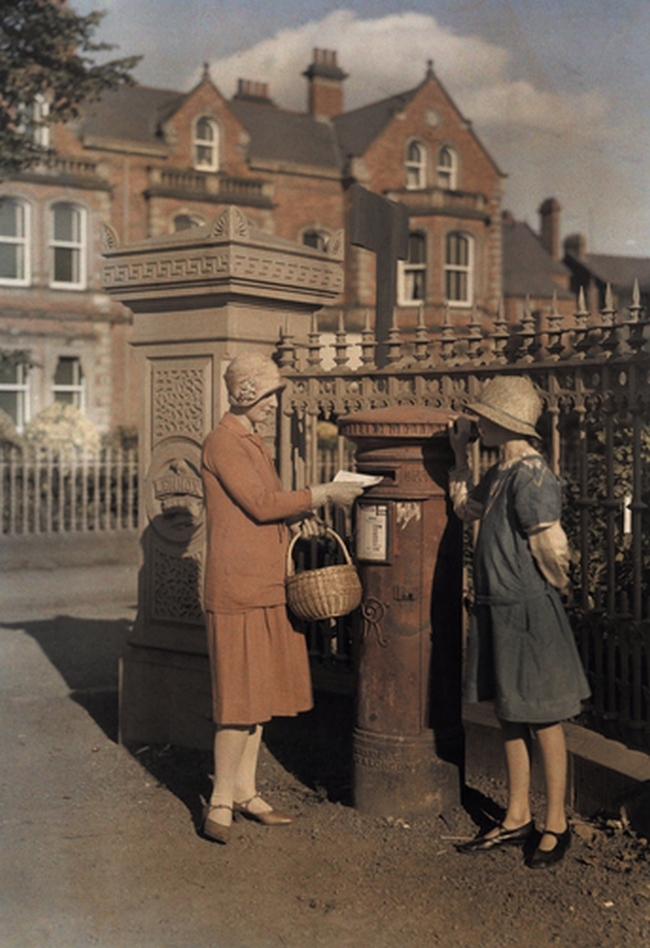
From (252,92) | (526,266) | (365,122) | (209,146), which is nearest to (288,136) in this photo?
(365,122)

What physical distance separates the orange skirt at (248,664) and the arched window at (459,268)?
95.0ft

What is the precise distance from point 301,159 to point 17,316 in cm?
987

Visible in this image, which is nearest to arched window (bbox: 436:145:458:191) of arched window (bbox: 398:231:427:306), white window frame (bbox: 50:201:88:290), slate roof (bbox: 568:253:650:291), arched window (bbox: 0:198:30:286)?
arched window (bbox: 398:231:427:306)

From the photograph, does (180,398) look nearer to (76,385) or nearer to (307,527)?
(307,527)

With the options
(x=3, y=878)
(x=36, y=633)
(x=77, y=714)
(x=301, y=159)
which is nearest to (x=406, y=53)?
Result: (x=301, y=159)

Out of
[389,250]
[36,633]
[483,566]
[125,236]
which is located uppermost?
[125,236]

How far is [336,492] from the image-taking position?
4.70 metres

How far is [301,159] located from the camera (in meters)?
33.5

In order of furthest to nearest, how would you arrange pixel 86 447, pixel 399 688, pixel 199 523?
pixel 86 447 < pixel 199 523 < pixel 399 688

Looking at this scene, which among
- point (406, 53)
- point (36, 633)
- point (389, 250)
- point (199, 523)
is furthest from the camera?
point (406, 53)

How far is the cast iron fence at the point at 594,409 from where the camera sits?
473 centimetres

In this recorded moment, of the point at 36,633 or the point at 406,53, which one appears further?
the point at 406,53

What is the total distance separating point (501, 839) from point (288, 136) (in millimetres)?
31570

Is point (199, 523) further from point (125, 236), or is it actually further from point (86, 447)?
point (125, 236)
